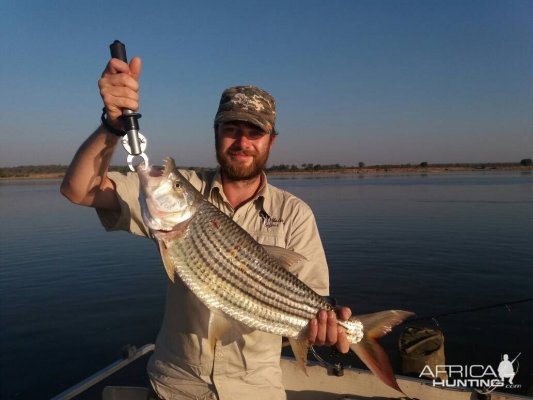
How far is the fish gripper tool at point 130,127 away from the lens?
3336 mm

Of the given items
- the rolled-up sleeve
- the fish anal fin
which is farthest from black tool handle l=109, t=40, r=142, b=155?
the fish anal fin

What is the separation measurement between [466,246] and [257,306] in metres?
18.0

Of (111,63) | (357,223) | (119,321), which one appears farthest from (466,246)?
(111,63)

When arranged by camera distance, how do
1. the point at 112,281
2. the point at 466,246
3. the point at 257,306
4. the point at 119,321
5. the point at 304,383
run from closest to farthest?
the point at 257,306, the point at 304,383, the point at 119,321, the point at 112,281, the point at 466,246

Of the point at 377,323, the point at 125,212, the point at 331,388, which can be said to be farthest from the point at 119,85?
the point at 331,388

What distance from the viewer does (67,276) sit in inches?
627

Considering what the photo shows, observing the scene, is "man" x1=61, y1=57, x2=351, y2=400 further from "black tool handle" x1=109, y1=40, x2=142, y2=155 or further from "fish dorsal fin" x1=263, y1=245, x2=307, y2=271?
"fish dorsal fin" x1=263, y1=245, x2=307, y2=271

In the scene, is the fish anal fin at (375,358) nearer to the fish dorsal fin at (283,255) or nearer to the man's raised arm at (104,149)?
the fish dorsal fin at (283,255)

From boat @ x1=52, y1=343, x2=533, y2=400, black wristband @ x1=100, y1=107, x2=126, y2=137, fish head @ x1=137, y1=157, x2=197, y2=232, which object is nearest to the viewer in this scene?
black wristband @ x1=100, y1=107, x2=126, y2=137

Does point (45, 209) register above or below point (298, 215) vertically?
below

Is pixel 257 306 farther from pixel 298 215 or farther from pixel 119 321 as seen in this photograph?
pixel 119 321

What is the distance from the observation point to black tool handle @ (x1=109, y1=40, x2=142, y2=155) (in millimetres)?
3332

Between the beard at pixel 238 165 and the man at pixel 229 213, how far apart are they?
1cm

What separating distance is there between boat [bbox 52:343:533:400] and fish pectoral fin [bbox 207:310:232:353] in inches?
93.1
